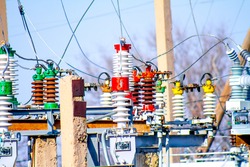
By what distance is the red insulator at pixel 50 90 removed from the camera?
18234 millimetres

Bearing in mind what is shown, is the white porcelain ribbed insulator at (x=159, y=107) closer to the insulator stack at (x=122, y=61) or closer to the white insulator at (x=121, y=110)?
the insulator stack at (x=122, y=61)

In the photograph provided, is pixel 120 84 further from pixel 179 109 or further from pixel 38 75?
pixel 179 109

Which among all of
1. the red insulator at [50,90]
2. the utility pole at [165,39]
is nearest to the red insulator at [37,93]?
the red insulator at [50,90]

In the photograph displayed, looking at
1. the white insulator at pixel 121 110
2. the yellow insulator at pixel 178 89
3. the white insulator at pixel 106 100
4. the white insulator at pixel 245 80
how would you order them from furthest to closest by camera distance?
the yellow insulator at pixel 178 89
the white insulator at pixel 106 100
the white insulator at pixel 121 110
the white insulator at pixel 245 80

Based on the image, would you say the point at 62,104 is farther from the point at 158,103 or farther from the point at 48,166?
the point at 158,103

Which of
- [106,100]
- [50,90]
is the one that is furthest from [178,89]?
[50,90]

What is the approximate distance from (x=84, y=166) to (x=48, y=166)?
138 inches

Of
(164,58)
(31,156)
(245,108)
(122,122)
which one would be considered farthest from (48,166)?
(164,58)

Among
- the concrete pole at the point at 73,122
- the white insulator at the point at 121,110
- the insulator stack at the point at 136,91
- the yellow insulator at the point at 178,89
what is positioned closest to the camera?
the concrete pole at the point at 73,122

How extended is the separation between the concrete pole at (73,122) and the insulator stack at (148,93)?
16.4ft

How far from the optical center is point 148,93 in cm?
1947

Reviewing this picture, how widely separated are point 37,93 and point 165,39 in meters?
4.41

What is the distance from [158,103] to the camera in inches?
774

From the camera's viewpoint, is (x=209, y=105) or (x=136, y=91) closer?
(x=209, y=105)
